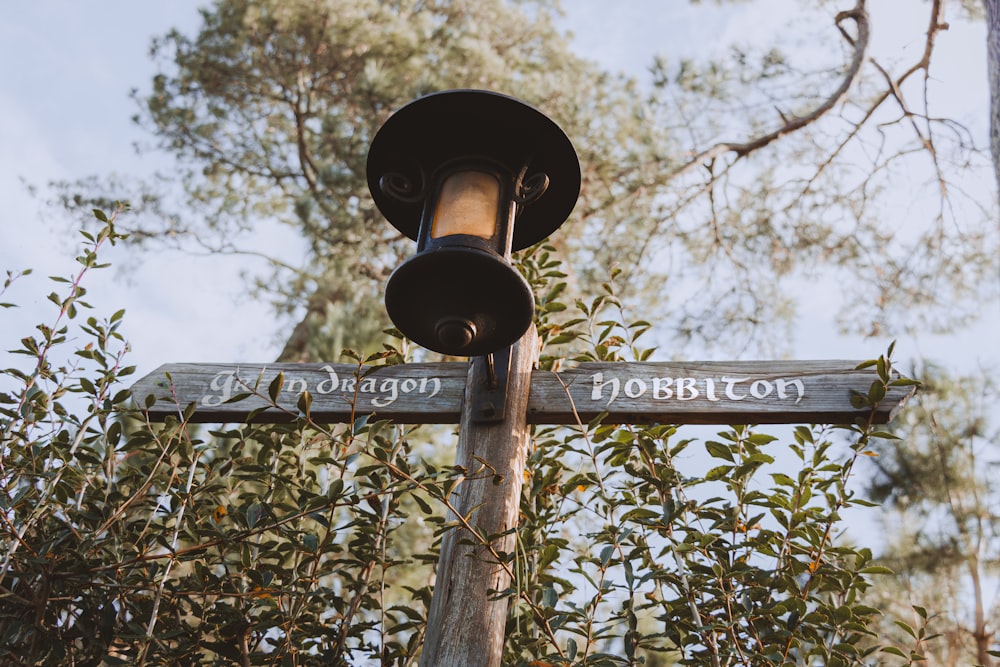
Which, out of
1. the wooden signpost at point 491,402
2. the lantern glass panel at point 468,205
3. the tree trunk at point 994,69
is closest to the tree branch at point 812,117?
the tree trunk at point 994,69

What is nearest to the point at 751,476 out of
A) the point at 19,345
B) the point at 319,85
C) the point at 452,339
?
the point at 452,339

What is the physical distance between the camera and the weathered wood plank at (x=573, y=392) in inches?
58.2

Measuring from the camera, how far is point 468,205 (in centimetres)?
132

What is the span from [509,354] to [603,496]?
340 millimetres

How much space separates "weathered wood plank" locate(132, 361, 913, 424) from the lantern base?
0.26 metres

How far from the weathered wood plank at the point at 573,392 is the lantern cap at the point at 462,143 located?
14.7 inches

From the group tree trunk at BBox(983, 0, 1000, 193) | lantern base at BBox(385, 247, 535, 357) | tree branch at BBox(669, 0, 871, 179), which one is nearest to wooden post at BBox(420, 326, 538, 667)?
lantern base at BBox(385, 247, 535, 357)

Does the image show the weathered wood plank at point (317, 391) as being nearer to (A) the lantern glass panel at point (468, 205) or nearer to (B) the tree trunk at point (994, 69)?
(A) the lantern glass panel at point (468, 205)

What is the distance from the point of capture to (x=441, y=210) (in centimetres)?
134

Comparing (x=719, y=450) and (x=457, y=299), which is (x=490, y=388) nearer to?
(x=457, y=299)

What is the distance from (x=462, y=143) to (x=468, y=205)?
0.40 feet

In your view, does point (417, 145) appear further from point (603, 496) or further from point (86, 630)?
point (86, 630)

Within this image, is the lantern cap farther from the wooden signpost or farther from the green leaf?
the green leaf

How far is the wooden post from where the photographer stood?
133 cm
